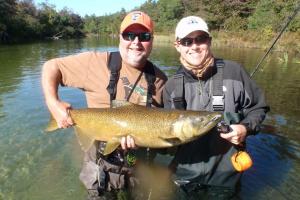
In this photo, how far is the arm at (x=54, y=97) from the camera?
4332 mm

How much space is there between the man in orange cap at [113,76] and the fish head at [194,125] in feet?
2.42

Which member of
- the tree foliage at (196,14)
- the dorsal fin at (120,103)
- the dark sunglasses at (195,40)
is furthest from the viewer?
the tree foliage at (196,14)

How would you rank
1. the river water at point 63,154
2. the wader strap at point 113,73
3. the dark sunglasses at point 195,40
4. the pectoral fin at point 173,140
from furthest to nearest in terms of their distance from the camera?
the river water at point 63,154 → the wader strap at point 113,73 → the dark sunglasses at point 195,40 → the pectoral fin at point 173,140

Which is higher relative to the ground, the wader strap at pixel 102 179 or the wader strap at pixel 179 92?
the wader strap at pixel 179 92

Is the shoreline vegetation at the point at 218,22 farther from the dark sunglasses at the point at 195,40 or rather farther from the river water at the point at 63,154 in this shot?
the dark sunglasses at the point at 195,40

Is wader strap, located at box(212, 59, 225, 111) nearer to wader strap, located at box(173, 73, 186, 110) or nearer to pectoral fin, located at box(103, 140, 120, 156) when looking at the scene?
wader strap, located at box(173, 73, 186, 110)

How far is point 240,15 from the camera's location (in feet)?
188

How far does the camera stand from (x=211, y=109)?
4559 mm

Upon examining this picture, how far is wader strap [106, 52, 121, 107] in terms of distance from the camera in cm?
452

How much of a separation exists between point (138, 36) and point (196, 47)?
686 millimetres

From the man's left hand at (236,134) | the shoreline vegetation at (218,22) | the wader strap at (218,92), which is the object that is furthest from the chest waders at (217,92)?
the shoreline vegetation at (218,22)

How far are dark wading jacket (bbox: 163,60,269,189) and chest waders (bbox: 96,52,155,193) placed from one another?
0.89 feet

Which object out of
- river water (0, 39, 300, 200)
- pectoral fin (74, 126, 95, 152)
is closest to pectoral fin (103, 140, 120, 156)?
pectoral fin (74, 126, 95, 152)

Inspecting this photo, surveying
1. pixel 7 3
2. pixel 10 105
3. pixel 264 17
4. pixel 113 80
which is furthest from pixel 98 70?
pixel 7 3
